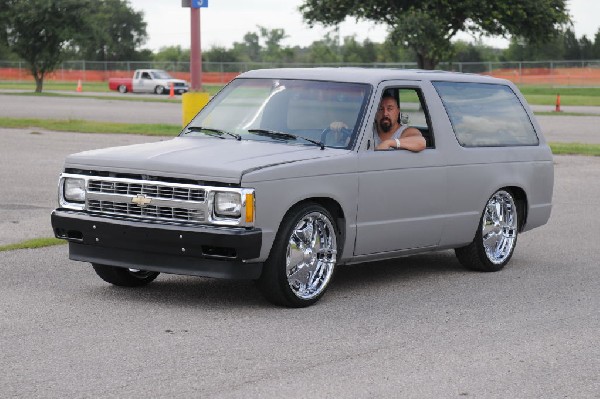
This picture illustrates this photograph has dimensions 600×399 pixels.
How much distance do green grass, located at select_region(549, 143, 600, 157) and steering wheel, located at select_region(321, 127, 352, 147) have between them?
14485mm

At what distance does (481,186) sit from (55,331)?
4.02 meters

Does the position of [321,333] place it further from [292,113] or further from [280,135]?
[292,113]

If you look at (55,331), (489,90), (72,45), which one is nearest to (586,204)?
(489,90)

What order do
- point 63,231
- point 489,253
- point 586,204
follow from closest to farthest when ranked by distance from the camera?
point 63,231 < point 489,253 < point 586,204

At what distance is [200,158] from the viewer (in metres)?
8.32

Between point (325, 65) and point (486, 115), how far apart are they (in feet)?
205

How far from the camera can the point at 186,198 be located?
814 centimetres

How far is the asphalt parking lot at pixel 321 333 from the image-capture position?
6.30 meters

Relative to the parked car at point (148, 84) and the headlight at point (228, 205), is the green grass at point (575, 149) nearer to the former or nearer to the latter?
the headlight at point (228, 205)

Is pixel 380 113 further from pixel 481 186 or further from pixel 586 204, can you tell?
pixel 586 204

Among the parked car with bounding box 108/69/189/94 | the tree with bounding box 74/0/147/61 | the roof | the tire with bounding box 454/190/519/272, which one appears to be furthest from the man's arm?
the tree with bounding box 74/0/147/61

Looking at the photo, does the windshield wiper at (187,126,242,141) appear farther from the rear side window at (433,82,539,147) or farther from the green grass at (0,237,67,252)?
the green grass at (0,237,67,252)

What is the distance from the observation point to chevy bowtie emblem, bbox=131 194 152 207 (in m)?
8.25

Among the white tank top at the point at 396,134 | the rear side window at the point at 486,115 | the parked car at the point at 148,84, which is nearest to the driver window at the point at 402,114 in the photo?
the white tank top at the point at 396,134
